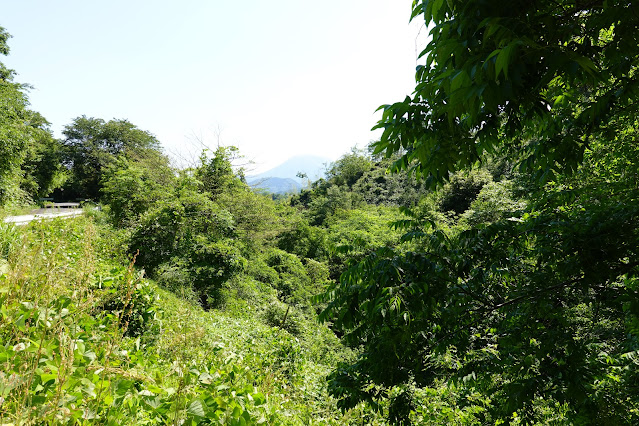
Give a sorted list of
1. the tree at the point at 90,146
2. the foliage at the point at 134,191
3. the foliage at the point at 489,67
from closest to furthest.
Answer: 1. the foliage at the point at 489,67
2. the foliage at the point at 134,191
3. the tree at the point at 90,146

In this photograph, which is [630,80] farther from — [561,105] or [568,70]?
[561,105]

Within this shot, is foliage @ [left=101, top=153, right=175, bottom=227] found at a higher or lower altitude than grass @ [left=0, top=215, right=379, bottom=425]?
higher

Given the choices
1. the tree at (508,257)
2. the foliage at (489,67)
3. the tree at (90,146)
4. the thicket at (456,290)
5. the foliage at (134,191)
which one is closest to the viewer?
the foliage at (489,67)

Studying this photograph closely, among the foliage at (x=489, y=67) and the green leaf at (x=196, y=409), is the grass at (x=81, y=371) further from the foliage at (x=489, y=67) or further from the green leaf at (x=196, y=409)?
the foliage at (x=489, y=67)

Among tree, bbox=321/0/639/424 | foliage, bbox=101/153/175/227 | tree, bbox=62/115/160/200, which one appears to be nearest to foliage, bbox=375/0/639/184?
tree, bbox=321/0/639/424

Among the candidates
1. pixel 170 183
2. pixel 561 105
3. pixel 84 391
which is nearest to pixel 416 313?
pixel 84 391

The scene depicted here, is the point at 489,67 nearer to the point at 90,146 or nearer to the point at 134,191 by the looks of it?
the point at 134,191

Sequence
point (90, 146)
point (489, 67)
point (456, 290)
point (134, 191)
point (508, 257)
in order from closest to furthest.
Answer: point (489, 67) < point (456, 290) < point (508, 257) < point (134, 191) < point (90, 146)

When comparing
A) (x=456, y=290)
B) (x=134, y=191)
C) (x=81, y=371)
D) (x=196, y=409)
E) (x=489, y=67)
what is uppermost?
(x=489, y=67)

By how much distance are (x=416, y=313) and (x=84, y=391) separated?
1.81m

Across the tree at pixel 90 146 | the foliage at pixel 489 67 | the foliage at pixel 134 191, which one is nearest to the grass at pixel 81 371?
the foliage at pixel 489 67

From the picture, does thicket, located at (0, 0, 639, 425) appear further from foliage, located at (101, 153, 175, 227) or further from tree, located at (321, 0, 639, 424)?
foliage, located at (101, 153, 175, 227)

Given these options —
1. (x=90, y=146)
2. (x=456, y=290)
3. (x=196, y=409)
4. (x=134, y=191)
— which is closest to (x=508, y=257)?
(x=456, y=290)

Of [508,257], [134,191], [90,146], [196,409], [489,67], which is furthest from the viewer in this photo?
[90,146]
